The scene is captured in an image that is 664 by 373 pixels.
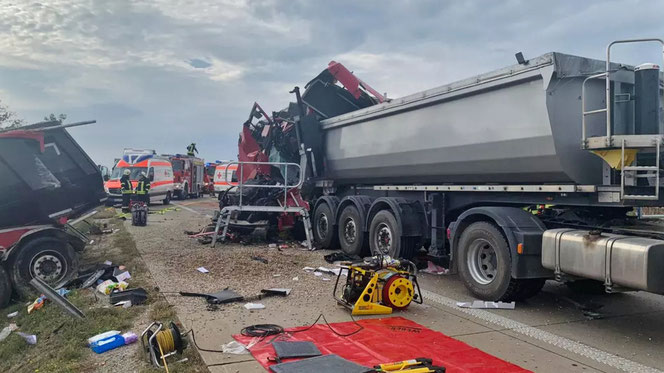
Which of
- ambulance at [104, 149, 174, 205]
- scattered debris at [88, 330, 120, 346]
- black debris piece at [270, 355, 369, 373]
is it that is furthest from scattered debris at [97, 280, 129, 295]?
ambulance at [104, 149, 174, 205]

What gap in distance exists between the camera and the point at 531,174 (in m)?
5.87

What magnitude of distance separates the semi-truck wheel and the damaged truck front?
474 cm

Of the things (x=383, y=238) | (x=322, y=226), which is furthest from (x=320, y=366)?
(x=322, y=226)

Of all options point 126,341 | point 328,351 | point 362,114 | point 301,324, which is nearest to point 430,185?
point 362,114

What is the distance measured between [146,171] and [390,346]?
68.8 ft

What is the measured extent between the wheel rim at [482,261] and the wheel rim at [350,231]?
11.3ft

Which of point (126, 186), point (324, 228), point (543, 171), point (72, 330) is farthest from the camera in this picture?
point (126, 186)

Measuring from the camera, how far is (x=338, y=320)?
5309 millimetres

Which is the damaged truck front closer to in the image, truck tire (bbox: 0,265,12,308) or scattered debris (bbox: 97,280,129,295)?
truck tire (bbox: 0,265,12,308)

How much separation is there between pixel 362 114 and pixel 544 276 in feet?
14.9

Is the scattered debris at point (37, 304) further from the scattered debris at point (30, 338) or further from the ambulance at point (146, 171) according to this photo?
the ambulance at point (146, 171)

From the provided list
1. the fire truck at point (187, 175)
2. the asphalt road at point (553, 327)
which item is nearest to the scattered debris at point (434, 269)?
the asphalt road at point (553, 327)

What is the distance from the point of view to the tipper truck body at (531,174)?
5.00 metres

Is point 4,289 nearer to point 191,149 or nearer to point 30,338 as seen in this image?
point 30,338
